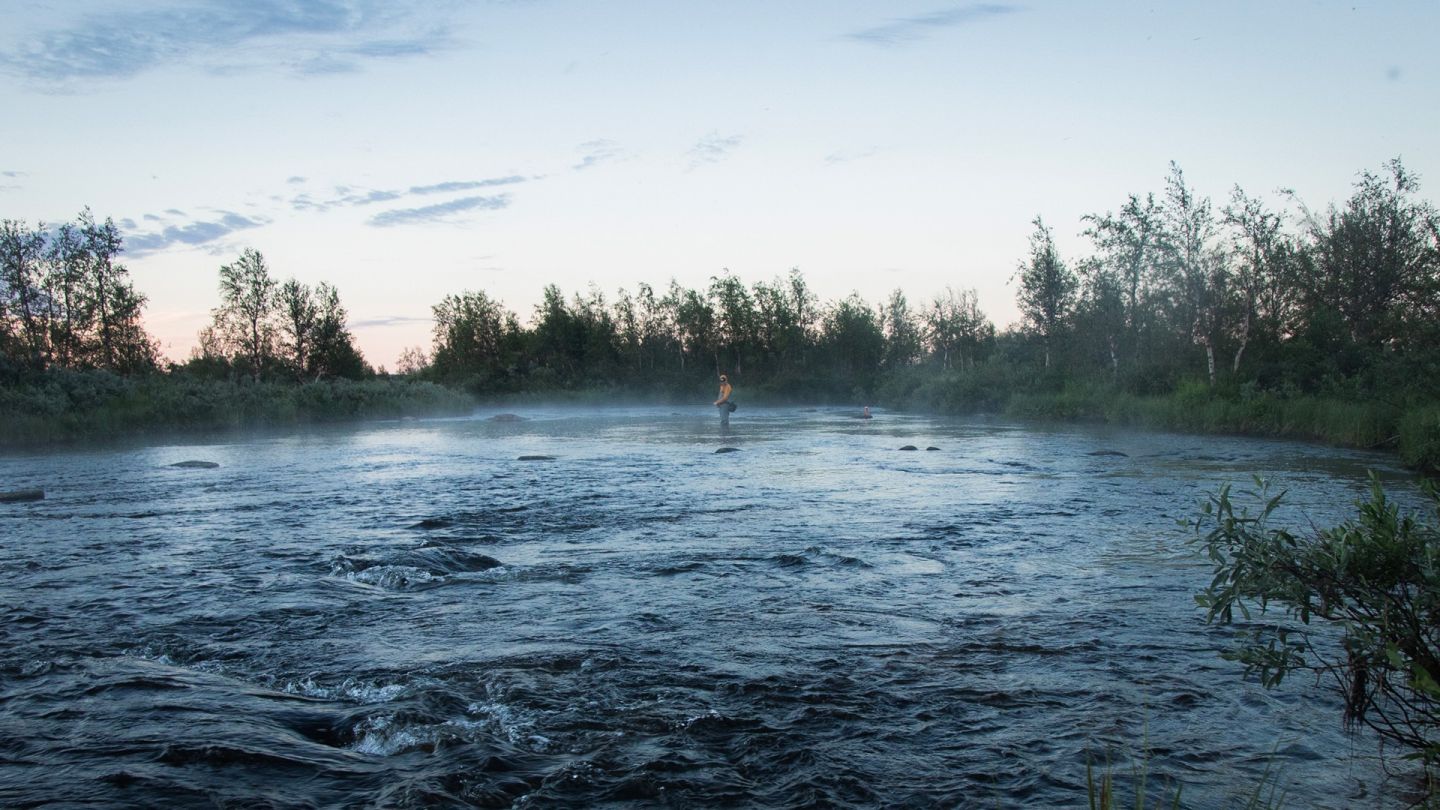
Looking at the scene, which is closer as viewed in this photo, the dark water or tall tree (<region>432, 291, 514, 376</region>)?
the dark water

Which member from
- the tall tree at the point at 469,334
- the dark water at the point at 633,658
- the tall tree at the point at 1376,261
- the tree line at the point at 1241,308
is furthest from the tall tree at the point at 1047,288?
the tall tree at the point at 469,334

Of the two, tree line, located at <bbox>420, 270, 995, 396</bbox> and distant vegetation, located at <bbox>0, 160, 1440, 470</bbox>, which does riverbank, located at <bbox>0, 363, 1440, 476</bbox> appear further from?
tree line, located at <bbox>420, 270, 995, 396</bbox>

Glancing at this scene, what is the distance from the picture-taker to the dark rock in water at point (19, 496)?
15352 mm

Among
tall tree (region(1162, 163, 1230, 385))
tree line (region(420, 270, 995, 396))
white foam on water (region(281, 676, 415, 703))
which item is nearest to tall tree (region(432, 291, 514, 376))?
tree line (region(420, 270, 995, 396))

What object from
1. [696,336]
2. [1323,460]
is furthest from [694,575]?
[696,336]

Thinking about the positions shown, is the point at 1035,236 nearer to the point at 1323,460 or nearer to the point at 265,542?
the point at 1323,460

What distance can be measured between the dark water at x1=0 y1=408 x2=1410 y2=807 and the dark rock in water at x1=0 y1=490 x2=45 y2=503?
1.02 meters

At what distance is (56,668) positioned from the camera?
6395 millimetres

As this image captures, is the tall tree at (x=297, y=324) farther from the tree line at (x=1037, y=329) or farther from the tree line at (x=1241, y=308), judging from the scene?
the tree line at (x=1241, y=308)

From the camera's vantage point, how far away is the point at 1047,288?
4800cm

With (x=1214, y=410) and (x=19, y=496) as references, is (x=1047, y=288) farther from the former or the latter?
(x=19, y=496)

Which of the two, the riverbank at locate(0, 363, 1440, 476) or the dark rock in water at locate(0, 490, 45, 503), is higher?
the riverbank at locate(0, 363, 1440, 476)

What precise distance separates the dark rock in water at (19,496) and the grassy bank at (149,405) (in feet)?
53.9

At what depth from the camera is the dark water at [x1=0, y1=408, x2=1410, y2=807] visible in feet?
15.2
